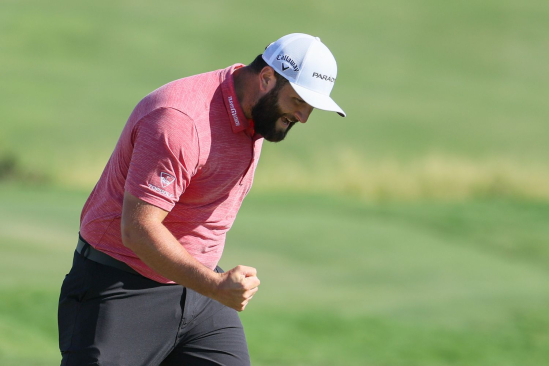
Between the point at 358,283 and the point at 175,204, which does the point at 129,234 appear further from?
the point at 358,283

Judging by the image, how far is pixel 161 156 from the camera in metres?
3.27

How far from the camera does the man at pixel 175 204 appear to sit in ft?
10.8

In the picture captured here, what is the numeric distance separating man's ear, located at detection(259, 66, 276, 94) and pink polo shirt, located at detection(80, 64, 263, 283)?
0.11 metres

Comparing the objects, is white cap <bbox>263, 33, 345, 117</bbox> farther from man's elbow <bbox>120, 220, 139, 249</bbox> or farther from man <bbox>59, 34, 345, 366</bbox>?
man's elbow <bbox>120, 220, 139, 249</bbox>

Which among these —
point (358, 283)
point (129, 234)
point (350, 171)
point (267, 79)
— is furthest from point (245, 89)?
point (350, 171)

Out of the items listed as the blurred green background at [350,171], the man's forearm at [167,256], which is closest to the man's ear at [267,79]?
the man's forearm at [167,256]

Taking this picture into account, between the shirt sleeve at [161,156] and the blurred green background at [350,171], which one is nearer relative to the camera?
the shirt sleeve at [161,156]

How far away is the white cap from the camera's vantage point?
11.6 feet

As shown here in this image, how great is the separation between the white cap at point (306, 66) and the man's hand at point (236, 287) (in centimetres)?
68

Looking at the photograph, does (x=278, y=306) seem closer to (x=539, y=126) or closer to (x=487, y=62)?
(x=539, y=126)

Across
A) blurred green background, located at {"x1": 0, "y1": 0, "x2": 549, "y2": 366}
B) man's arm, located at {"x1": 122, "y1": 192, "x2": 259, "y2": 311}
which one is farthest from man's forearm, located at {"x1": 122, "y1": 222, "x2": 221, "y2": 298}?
blurred green background, located at {"x1": 0, "y1": 0, "x2": 549, "y2": 366}

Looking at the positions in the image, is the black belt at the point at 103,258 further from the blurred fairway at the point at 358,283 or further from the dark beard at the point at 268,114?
the blurred fairway at the point at 358,283

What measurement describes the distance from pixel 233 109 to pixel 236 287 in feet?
2.24

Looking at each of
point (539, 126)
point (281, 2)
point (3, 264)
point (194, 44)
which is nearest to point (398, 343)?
point (3, 264)
